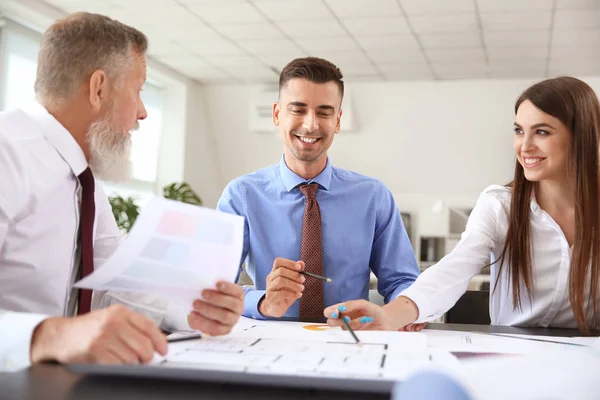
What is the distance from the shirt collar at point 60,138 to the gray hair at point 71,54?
0.06 m

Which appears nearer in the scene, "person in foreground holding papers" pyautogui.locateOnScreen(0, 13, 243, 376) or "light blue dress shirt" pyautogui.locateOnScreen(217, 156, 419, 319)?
"person in foreground holding papers" pyautogui.locateOnScreen(0, 13, 243, 376)

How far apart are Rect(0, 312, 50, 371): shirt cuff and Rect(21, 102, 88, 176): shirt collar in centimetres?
48

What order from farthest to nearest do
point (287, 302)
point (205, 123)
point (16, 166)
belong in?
point (205, 123)
point (287, 302)
point (16, 166)

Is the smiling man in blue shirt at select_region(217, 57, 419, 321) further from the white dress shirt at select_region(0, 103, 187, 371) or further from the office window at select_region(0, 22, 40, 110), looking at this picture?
the office window at select_region(0, 22, 40, 110)

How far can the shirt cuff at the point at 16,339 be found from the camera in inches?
36.8

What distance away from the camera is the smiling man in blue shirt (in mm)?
2312

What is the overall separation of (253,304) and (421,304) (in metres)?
0.52

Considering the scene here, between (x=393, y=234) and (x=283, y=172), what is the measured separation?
1.54 feet

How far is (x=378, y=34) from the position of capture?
612 cm

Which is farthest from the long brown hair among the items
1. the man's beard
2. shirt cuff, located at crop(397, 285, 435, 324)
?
the man's beard

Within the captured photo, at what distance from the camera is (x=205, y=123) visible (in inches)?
341

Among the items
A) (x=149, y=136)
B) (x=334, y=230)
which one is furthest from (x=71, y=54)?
(x=149, y=136)

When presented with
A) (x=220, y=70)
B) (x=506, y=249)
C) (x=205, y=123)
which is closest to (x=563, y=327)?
(x=506, y=249)

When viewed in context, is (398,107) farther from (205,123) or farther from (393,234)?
(393,234)
